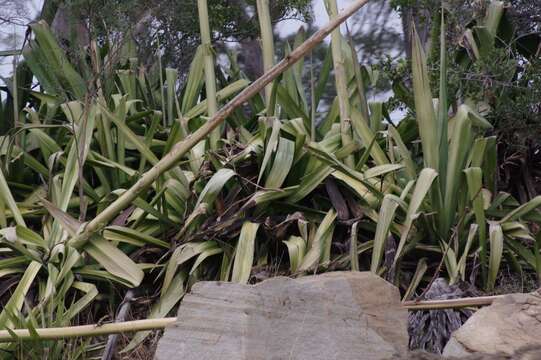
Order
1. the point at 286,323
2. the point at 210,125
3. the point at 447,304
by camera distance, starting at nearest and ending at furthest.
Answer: the point at 286,323, the point at 447,304, the point at 210,125

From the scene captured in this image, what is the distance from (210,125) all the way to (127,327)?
0.92 m

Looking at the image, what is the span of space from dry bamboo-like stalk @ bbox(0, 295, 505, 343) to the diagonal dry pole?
65cm

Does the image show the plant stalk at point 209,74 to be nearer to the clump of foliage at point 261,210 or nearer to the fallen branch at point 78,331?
the clump of foliage at point 261,210

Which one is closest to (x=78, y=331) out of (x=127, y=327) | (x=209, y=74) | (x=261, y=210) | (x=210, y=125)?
(x=127, y=327)

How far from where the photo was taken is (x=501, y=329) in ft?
8.80

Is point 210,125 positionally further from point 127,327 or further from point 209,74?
point 209,74

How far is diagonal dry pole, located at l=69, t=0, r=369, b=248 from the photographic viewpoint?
3.62 m

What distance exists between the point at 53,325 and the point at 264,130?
4.85 feet

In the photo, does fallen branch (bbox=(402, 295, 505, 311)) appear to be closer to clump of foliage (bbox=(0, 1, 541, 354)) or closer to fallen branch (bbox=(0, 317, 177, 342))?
clump of foliage (bbox=(0, 1, 541, 354))

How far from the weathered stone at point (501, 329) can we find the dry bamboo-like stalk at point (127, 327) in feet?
1.52

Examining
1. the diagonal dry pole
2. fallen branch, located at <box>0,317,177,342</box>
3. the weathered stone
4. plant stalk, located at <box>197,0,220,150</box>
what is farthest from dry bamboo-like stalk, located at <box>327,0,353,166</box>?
the weathered stone

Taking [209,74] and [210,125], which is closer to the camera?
[210,125]

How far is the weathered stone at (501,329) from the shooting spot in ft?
8.59

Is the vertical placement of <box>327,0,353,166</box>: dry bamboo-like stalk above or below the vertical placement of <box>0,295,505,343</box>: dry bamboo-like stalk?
above
